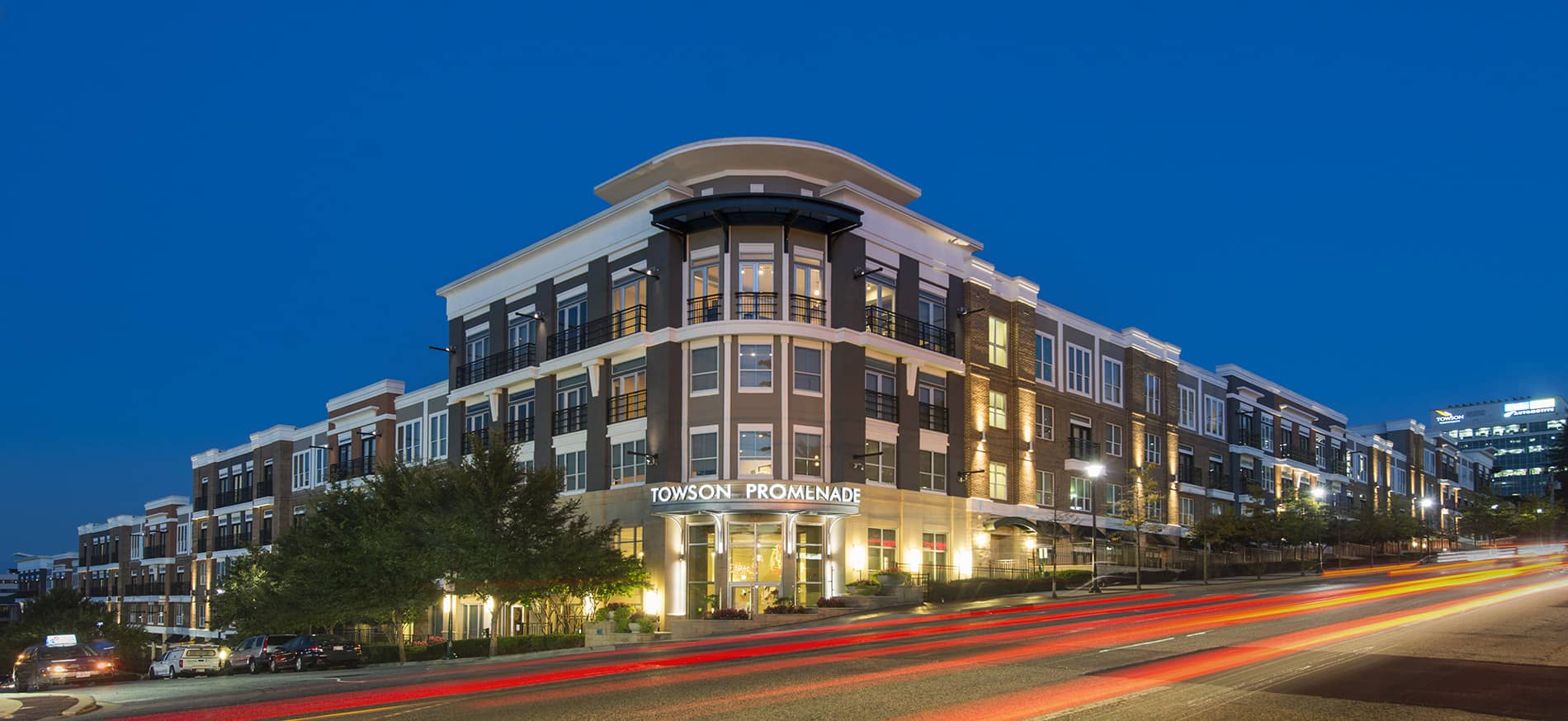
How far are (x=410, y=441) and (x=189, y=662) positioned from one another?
22603mm

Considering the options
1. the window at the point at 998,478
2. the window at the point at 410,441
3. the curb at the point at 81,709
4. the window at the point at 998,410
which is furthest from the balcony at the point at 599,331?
the curb at the point at 81,709

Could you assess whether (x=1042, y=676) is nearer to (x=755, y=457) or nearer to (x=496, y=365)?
(x=755, y=457)

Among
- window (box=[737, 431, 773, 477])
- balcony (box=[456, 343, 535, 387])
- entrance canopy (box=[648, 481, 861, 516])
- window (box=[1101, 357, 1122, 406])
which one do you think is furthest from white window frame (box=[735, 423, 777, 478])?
window (box=[1101, 357, 1122, 406])

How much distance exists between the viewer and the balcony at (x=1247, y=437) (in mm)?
80625

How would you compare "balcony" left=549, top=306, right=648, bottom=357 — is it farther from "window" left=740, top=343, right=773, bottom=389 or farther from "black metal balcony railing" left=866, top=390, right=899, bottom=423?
"black metal balcony railing" left=866, top=390, right=899, bottom=423

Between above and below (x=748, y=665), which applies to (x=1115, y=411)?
above

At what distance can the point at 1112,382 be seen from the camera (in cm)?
6700

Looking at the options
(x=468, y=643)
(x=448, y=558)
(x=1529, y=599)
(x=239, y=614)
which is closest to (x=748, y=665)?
(x=448, y=558)

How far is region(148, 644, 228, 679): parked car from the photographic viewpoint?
4738cm

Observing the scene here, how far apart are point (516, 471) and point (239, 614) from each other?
84.4 ft

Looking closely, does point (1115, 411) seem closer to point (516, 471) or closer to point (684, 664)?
point (516, 471)

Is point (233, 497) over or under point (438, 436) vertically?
under

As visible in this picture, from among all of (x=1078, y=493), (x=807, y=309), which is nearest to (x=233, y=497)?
(x=807, y=309)

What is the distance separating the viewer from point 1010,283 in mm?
58062
